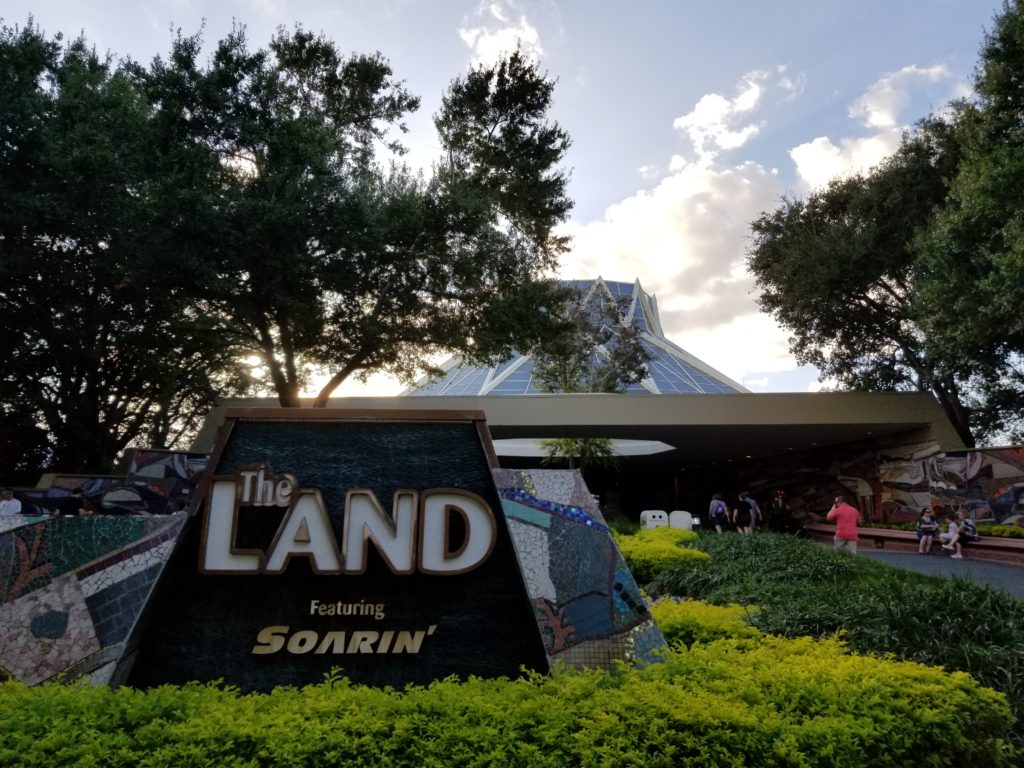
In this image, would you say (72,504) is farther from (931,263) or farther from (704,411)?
(931,263)

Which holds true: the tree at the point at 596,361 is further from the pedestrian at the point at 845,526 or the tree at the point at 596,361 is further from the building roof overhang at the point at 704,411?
the pedestrian at the point at 845,526

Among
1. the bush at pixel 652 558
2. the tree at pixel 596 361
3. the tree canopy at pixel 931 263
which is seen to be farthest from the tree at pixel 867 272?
the bush at pixel 652 558

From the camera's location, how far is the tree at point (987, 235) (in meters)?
13.2

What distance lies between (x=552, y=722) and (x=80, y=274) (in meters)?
17.1

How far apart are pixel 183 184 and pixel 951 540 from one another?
1715 centimetres

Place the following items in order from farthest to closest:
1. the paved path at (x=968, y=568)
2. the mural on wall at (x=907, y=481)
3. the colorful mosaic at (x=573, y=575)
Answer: the mural on wall at (x=907, y=481)
the paved path at (x=968, y=568)
the colorful mosaic at (x=573, y=575)

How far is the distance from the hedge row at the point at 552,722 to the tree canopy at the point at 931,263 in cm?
1221

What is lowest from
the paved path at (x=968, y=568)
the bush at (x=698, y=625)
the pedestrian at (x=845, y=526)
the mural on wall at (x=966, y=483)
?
the paved path at (x=968, y=568)

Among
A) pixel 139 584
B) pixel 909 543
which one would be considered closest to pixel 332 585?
pixel 139 584

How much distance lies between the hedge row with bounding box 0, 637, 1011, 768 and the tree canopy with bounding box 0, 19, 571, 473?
35.5 feet

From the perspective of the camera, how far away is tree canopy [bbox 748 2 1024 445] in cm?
1355

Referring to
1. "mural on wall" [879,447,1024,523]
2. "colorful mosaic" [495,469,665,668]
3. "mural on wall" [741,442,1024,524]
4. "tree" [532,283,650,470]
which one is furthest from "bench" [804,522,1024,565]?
"colorful mosaic" [495,469,665,668]

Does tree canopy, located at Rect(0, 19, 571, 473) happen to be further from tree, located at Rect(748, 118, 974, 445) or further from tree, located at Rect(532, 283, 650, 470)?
tree, located at Rect(532, 283, 650, 470)

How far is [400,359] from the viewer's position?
1650cm
